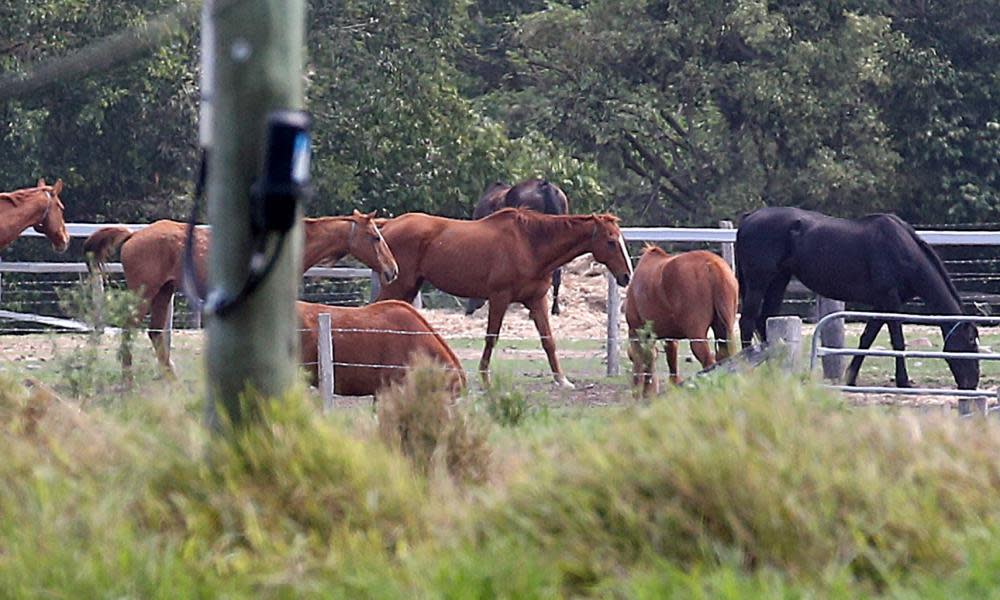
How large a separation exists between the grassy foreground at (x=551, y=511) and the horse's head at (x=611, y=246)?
1047 centimetres

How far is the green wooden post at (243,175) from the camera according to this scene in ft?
20.4

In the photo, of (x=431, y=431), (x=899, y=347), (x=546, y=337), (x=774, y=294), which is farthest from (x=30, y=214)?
(x=431, y=431)

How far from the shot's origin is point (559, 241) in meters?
17.1

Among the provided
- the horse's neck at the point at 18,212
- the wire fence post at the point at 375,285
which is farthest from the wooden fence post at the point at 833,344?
the horse's neck at the point at 18,212

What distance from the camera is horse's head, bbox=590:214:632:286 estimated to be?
55.8 ft

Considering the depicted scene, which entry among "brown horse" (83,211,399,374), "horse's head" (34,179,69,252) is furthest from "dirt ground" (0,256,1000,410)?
"horse's head" (34,179,69,252)

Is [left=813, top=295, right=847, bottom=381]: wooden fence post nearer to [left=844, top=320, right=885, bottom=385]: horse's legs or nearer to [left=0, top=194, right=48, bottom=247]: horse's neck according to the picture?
[left=844, top=320, right=885, bottom=385]: horse's legs

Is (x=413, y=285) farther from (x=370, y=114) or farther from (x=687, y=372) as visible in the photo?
(x=370, y=114)

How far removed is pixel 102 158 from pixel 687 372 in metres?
13.8

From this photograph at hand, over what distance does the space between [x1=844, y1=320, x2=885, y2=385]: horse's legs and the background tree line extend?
1260cm

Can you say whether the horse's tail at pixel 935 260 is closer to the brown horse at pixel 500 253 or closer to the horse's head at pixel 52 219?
the brown horse at pixel 500 253

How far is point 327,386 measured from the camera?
11953 mm

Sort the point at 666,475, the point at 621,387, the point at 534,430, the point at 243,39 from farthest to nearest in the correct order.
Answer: the point at 621,387, the point at 534,430, the point at 243,39, the point at 666,475

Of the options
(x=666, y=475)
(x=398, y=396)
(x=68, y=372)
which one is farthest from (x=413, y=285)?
(x=666, y=475)
